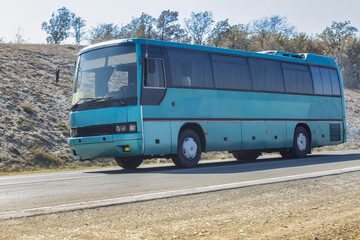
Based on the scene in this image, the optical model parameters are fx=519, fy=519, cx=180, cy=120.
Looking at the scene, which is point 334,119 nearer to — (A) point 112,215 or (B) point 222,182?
(B) point 222,182

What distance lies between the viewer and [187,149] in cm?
1461

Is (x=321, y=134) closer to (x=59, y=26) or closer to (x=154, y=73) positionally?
(x=154, y=73)

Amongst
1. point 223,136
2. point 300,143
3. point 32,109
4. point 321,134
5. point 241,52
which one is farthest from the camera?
point 32,109

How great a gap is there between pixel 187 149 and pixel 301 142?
21.6ft

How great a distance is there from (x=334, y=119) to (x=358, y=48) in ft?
227

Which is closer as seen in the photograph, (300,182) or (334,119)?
(300,182)

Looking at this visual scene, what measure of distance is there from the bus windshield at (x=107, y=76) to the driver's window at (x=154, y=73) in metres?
0.34

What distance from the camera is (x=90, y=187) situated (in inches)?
368

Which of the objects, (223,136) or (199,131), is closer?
(199,131)

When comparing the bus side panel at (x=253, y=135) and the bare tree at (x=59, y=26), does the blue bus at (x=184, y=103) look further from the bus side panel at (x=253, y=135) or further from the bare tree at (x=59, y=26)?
the bare tree at (x=59, y=26)

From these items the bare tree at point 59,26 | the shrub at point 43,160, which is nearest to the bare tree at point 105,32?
the bare tree at point 59,26

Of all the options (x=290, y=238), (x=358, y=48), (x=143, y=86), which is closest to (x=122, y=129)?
(x=143, y=86)

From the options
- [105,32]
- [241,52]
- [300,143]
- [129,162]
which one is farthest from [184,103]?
[105,32]

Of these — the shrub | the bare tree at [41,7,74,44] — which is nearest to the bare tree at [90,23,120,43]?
the bare tree at [41,7,74,44]
